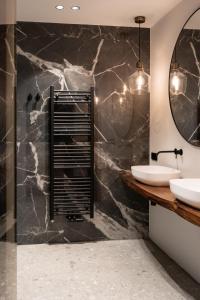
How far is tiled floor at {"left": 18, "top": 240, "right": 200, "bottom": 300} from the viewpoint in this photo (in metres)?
2.70

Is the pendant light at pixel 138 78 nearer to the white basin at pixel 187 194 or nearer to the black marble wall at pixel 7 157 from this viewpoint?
the white basin at pixel 187 194

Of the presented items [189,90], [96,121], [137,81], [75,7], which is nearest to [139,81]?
[137,81]

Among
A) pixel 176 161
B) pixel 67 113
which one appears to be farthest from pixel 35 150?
pixel 176 161

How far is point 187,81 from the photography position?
308cm

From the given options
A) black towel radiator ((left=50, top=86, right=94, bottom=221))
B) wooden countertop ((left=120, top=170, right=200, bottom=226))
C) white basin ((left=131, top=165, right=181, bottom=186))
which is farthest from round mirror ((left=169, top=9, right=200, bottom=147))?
black towel radiator ((left=50, top=86, right=94, bottom=221))

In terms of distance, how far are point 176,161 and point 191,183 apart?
0.72m

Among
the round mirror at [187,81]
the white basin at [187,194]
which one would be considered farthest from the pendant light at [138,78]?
the white basin at [187,194]

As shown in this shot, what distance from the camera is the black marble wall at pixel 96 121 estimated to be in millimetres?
3758

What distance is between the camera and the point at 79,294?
8.84 feet

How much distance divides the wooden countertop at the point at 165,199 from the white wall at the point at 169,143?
354 mm

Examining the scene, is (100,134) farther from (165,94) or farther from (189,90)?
(189,90)

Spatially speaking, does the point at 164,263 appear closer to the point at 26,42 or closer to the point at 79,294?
the point at 79,294

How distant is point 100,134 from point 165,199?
1.46 metres

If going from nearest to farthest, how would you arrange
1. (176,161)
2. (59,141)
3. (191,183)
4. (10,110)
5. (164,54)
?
(10,110) < (191,183) < (176,161) < (164,54) < (59,141)
